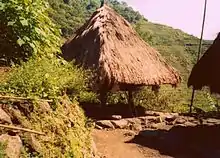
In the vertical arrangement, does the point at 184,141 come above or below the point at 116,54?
below

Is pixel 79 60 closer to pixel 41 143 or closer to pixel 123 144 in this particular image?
pixel 123 144

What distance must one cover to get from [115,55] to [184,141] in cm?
406

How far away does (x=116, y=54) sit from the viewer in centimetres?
1348

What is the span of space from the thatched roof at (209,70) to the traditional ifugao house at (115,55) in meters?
1.21

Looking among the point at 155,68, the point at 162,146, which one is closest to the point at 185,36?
the point at 155,68

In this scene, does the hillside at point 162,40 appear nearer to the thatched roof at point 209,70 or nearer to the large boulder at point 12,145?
the thatched roof at point 209,70

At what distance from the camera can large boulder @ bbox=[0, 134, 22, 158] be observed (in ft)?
14.4

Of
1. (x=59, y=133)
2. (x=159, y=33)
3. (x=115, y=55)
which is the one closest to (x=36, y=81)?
(x=59, y=133)

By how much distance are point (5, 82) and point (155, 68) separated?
956 cm

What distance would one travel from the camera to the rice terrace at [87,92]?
541 centimetres

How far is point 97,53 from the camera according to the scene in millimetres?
13078

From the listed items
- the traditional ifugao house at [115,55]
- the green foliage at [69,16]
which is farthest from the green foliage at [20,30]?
the green foliage at [69,16]

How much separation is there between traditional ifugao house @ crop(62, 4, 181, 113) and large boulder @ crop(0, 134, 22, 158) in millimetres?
7770

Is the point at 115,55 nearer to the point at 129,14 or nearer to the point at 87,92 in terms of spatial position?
the point at 87,92
